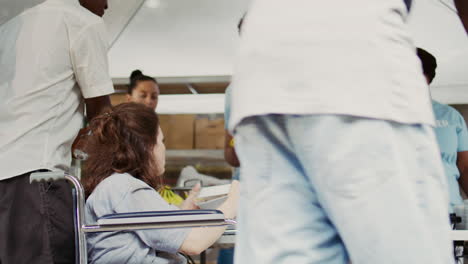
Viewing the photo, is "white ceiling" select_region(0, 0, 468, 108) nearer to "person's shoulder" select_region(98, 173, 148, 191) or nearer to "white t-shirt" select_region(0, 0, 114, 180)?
"white t-shirt" select_region(0, 0, 114, 180)

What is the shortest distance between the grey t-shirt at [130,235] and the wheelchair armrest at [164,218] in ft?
0.74

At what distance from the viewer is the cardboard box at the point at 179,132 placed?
5117 mm

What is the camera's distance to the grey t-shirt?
140 cm

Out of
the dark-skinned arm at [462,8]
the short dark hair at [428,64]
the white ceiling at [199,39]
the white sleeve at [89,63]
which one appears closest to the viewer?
the dark-skinned arm at [462,8]

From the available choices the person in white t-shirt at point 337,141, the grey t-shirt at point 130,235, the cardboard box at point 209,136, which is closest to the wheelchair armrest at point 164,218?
the grey t-shirt at point 130,235

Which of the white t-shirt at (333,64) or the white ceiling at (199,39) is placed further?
the white ceiling at (199,39)

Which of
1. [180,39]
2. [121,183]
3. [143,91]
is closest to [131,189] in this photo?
[121,183]

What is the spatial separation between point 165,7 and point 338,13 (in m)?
3.67

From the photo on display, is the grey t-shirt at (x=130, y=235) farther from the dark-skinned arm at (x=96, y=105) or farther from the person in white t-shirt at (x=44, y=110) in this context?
the dark-skinned arm at (x=96, y=105)

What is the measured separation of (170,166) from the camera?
5336 millimetres

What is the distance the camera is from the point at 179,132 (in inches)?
202

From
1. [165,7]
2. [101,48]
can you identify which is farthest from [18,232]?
[165,7]

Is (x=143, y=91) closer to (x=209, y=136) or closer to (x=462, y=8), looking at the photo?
(x=209, y=136)

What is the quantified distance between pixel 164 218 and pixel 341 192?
24.0 inches
